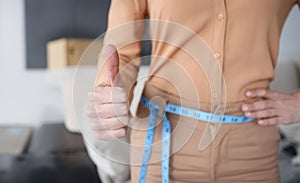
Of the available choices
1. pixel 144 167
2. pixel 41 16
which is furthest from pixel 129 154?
pixel 41 16

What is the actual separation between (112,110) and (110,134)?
55 mm

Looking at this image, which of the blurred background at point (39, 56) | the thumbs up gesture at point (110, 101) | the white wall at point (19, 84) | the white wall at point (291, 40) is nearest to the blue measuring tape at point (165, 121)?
the thumbs up gesture at point (110, 101)

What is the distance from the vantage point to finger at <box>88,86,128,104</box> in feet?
1.56

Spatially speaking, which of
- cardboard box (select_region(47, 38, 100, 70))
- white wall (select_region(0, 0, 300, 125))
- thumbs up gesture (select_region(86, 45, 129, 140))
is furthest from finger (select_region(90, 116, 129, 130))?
white wall (select_region(0, 0, 300, 125))

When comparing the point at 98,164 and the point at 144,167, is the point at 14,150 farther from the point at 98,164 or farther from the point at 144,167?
the point at 144,167

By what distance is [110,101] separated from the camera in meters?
0.48

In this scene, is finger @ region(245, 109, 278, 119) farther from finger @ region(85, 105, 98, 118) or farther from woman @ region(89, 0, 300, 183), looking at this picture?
finger @ region(85, 105, 98, 118)

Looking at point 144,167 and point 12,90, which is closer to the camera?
point 144,167

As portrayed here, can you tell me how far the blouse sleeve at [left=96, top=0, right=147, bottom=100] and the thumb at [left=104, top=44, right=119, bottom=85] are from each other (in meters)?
0.01

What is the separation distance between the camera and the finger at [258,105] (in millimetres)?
627

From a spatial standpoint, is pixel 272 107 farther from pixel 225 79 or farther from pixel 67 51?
pixel 67 51

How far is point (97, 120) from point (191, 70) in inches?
7.1

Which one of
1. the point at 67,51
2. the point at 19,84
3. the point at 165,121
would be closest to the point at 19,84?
the point at 19,84

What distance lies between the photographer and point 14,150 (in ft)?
5.42
